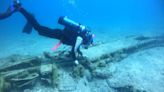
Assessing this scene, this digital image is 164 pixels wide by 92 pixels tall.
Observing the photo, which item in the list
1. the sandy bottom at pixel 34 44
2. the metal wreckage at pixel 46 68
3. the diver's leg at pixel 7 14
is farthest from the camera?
the sandy bottom at pixel 34 44

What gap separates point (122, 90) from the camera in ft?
23.9

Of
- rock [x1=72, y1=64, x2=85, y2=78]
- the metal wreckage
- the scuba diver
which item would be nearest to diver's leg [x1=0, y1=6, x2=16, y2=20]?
the scuba diver

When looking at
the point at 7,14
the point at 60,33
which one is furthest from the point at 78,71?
the point at 7,14

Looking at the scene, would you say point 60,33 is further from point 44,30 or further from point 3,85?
point 3,85

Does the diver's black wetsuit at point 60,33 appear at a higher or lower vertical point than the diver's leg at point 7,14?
lower

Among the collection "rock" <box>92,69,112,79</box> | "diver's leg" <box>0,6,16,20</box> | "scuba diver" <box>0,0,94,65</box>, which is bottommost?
"rock" <box>92,69,112,79</box>

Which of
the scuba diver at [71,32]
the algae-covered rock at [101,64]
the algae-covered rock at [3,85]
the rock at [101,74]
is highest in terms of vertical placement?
the scuba diver at [71,32]

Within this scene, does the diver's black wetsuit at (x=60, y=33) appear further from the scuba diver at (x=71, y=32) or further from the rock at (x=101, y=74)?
the rock at (x=101, y=74)

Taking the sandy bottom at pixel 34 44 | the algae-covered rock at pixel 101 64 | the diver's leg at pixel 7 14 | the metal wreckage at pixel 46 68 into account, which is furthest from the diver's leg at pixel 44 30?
the sandy bottom at pixel 34 44

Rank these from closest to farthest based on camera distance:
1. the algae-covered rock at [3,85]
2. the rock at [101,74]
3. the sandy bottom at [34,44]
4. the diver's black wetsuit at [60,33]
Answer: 1. the algae-covered rock at [3,85]
2. the diver's black wetsuit at [60,33]
3. the rock at [101,74]
4. the sandy bottom at [34,44]

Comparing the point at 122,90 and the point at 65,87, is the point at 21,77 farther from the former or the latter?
the point at 122,90

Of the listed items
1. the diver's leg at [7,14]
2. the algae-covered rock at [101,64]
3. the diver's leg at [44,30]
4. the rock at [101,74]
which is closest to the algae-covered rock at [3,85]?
the diver's leg at [7,14]

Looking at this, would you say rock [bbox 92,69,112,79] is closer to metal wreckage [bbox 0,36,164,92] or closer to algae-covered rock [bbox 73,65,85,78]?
metal wreckage [bbox 0,36,164,92]

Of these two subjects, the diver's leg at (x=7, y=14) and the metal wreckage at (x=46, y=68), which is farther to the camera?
the diver's leg at (x=7, y=14)
